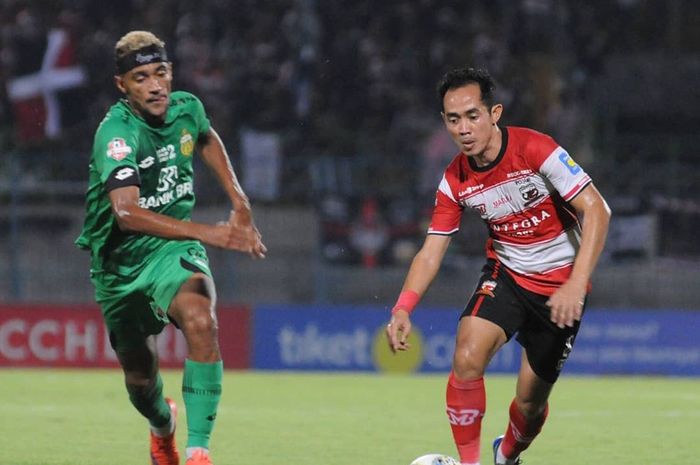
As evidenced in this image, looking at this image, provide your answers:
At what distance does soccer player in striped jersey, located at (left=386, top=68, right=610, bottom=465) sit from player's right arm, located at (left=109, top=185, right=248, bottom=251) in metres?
0.94

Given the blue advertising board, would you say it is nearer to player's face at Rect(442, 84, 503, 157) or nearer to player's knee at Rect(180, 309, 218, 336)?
player's face at Rect(442, 84, 503, 157)

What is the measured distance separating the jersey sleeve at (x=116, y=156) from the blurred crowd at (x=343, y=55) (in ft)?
37.6

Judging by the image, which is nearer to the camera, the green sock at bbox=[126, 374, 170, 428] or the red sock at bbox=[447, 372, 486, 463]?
the red sock at bbox=[447, 372, 486, 463]

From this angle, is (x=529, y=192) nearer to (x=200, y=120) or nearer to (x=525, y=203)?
(x=525, y=203)

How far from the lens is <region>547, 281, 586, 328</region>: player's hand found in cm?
583

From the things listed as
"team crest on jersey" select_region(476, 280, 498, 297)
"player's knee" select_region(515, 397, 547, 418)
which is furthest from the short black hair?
"player's knee" select_region(515, 397, 547, 418)

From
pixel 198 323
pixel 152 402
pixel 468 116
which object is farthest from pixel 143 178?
pixel 468 116

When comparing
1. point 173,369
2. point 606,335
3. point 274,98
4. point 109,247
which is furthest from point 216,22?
point 109,247

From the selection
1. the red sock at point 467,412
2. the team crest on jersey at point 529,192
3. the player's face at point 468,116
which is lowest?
the red sock at point 467,412

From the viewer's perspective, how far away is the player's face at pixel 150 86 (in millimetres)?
6391

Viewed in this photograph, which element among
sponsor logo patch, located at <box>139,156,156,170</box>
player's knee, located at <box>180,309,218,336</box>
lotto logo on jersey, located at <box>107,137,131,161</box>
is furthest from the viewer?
sponsor logo patch, located at <box>139,156,156,170</box>

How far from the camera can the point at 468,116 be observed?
20.4 feet

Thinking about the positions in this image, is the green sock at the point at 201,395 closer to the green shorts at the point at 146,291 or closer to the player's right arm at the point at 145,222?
the green shorts at the point at 146,291

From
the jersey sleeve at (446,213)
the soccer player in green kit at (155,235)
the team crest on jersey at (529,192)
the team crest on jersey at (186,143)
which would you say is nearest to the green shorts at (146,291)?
the soccer player in green kit at (155,235)
